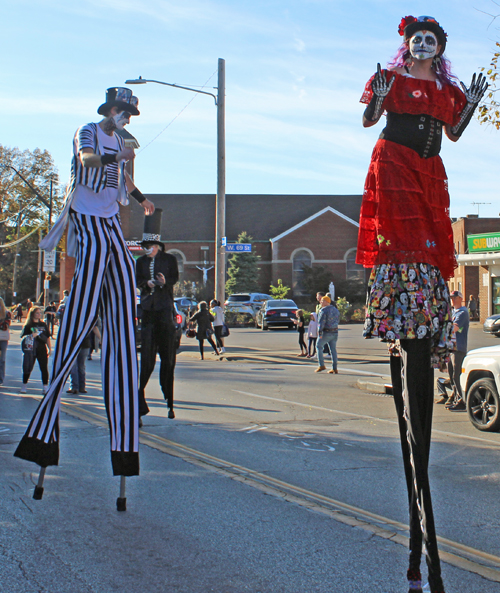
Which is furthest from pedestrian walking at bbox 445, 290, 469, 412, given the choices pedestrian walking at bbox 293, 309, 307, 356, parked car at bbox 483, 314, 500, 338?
parked car at bbox 483, 314, 500, 338

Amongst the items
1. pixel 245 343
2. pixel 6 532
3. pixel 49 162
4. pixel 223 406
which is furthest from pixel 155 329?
pixel 49 162

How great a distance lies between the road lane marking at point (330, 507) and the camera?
3262mm

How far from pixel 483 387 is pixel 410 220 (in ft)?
19.2

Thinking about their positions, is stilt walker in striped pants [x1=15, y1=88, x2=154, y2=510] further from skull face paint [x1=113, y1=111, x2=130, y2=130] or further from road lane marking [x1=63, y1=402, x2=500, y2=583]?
road lane marking [x1=63, y1=402, x2=500, y2=583]

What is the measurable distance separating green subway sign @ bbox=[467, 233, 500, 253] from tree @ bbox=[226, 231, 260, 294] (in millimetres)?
23696

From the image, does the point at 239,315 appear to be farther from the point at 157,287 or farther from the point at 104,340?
the point at 104,340

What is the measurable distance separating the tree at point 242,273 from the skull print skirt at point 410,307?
59.3 m

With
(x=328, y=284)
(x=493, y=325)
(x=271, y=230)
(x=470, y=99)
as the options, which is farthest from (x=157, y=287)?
(x=271, y=230)

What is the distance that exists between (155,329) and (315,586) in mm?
4589

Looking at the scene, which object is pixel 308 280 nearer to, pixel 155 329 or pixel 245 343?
pixel 245 343

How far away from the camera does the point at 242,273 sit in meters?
62.5

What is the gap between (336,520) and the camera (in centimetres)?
388

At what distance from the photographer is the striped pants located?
3.74 m

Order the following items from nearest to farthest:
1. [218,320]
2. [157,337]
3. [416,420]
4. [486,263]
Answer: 1. [416,420]
2. [157,337]
3. [218,320]
4. [486,263]
